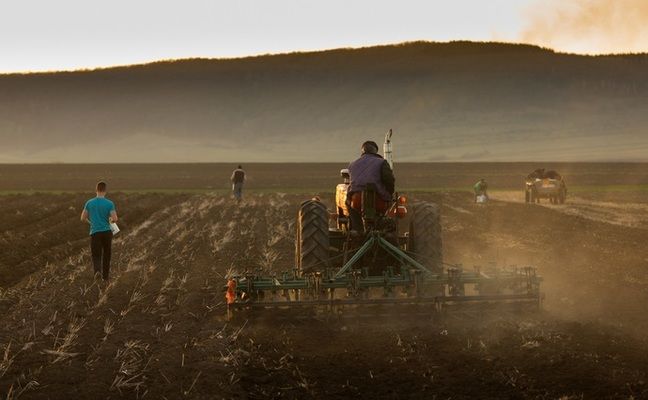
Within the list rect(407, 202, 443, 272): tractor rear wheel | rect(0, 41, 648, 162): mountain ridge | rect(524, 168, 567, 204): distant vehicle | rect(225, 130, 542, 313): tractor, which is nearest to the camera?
rect(225, 130, 542, 313): tractor

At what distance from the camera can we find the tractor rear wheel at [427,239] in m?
11.4

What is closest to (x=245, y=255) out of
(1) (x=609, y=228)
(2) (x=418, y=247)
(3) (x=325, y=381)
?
(2) (x=418, y=247)

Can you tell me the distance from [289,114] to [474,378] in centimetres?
17601

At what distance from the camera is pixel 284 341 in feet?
31.1

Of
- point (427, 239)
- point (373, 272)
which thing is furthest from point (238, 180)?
point (427, 239)

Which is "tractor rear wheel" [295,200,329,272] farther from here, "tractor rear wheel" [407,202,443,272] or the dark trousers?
the dark trousers

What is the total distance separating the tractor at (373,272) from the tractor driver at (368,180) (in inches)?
1.1

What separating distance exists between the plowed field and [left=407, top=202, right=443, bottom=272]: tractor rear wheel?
1211 millimetres

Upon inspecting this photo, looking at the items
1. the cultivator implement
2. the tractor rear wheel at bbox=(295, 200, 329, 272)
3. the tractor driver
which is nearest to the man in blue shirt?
the tractor rear wheel at bbox=(295, 200, 329, 272)

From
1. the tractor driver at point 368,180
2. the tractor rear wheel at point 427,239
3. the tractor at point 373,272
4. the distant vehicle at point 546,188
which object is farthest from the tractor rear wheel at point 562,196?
the tractor driver at point 368,180

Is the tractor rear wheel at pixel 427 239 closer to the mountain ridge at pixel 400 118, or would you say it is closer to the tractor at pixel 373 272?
the tractor at pixel 373 272

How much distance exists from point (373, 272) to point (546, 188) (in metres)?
24.1

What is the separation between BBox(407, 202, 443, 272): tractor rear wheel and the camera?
1139cm

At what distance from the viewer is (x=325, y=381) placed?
794 centimetres
